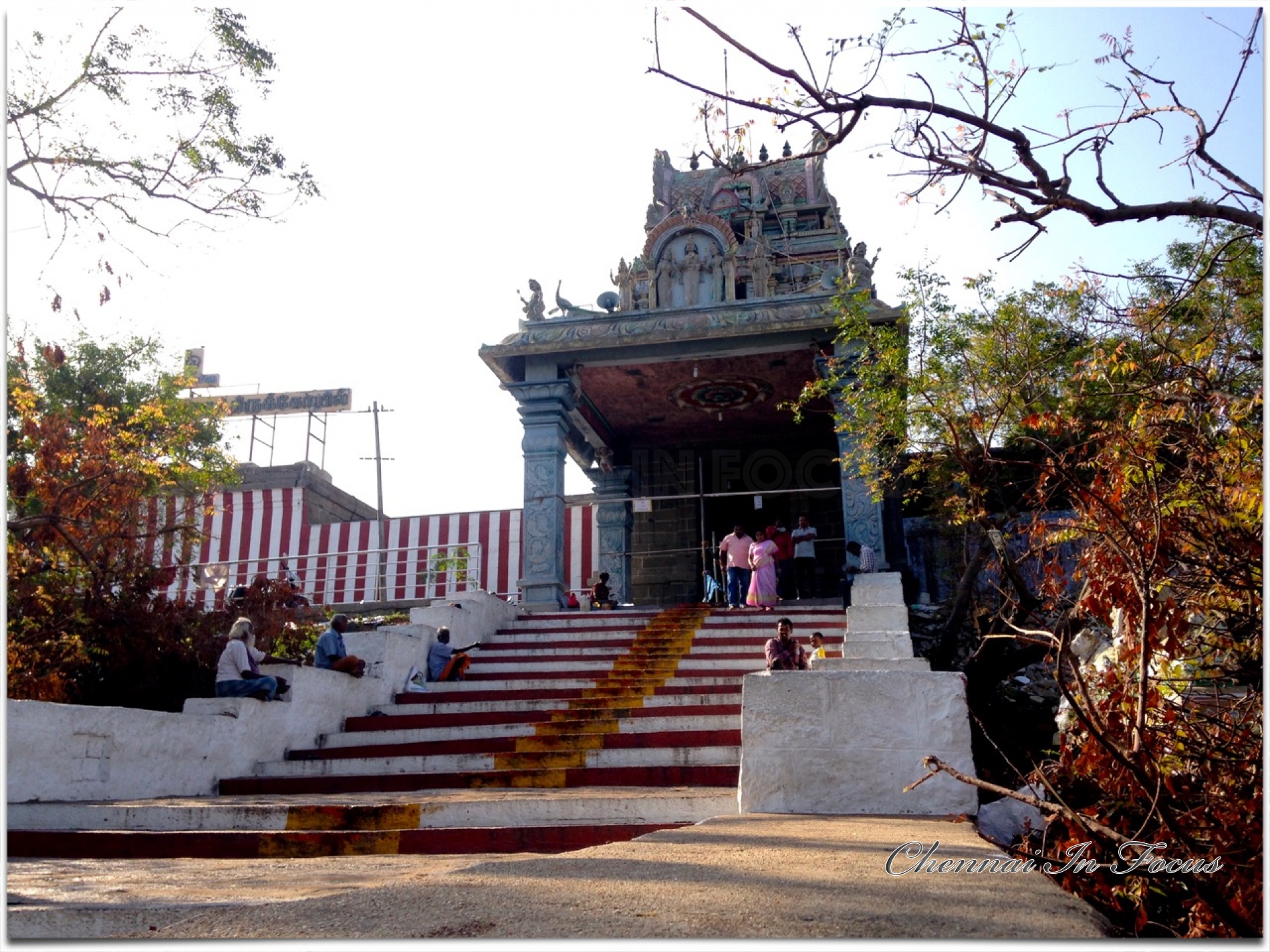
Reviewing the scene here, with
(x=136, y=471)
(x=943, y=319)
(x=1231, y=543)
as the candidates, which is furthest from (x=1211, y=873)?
(x=136, y=471)

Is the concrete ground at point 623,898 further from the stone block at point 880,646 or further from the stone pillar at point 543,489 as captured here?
the stone pillar at point 543,489

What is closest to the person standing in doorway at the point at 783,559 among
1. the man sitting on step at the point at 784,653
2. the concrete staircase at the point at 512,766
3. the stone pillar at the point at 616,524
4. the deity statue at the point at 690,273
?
the concrete staircase at the point at 512,766

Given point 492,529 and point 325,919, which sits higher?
point 492,529

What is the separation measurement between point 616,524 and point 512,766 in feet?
36.4

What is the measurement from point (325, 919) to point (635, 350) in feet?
41.1

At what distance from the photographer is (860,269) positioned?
47.4ft

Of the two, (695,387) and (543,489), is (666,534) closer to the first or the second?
(695,387)

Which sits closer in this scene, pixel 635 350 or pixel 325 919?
pixel 325 919

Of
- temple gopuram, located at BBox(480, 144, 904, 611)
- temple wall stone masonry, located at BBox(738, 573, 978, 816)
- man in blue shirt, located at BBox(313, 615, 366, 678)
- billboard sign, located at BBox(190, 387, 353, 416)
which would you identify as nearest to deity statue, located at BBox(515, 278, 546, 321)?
temple gopuram, located at BBox(480, 144, 904, 611)

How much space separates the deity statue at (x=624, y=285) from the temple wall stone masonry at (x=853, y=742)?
10.7 metres

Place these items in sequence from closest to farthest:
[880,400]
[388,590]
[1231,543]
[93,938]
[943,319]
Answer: [93,938]
[1231,543]
[880,400]
[943,319]
[388,590]

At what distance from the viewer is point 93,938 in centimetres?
353

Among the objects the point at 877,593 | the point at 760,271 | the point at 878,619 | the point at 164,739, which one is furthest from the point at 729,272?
the point at 164,739

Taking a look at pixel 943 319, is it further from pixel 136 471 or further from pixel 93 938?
pixel 93 938
